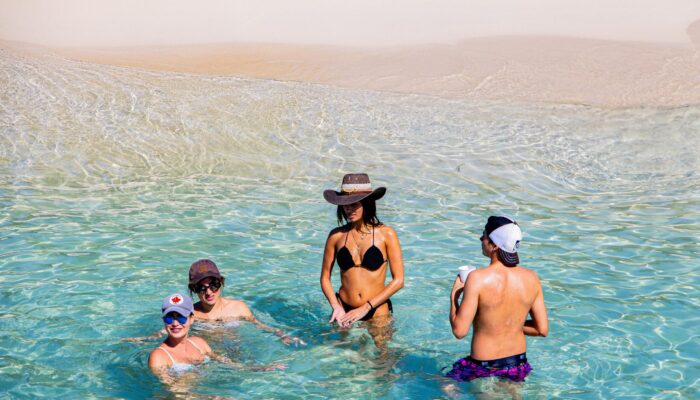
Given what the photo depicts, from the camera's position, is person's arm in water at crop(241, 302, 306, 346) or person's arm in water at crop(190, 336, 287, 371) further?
person's arm in water at crop(241, 302, 306, 346)

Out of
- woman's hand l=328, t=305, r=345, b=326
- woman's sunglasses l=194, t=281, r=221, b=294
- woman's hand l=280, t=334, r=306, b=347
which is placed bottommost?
woman's hand l=280, t=334, r=306, b=347

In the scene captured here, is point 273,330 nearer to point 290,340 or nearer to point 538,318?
point 290,340

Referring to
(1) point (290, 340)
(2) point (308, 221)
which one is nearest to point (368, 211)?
(1) point (290, 340)

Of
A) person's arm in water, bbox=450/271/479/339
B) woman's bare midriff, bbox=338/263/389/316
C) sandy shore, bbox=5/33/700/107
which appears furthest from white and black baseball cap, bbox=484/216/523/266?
sandy shore, bbox=5/33/700/107

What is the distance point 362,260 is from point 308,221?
161 inches

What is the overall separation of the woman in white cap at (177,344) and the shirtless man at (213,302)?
0.41 m

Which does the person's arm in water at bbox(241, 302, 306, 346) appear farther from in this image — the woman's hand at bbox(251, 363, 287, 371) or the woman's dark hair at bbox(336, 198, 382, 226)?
the woman's dark hair at bbox(336, 198, 382, 226)

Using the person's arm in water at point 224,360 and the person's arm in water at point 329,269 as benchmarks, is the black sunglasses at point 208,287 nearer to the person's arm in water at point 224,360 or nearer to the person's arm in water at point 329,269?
the person's arm in water at point 224,360

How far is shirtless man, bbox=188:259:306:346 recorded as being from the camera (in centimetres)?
559

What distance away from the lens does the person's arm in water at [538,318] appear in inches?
179

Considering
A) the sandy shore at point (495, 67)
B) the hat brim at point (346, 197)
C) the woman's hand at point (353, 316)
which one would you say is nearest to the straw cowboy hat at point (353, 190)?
the hat brim at point (346, 197)

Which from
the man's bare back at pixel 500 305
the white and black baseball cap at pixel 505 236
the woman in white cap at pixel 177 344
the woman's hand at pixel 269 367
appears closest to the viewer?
the white and black baseball cap at pixel 505 236

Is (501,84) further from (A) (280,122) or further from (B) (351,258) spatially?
(B) (351,258)

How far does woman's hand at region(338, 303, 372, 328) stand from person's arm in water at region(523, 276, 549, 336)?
1.25m
